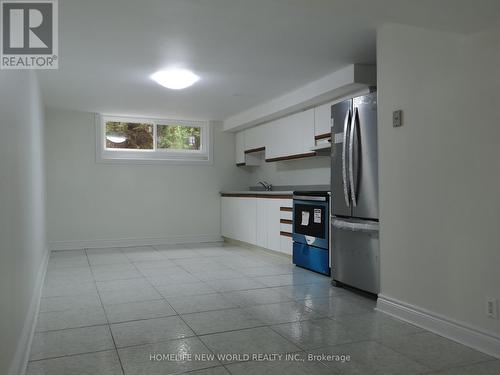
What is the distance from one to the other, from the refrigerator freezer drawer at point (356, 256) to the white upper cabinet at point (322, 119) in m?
1.39

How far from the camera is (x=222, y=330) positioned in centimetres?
280

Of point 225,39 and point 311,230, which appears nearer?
point 225,39

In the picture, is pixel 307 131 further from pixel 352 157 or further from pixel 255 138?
pixel 352 157

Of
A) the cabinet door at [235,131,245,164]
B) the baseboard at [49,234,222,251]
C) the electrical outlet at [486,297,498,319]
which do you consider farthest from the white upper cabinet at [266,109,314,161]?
the electrical outlet at [486,297,498,319]

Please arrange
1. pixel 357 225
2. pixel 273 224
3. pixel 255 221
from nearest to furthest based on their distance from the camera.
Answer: pixel 357 225 → pixel 273 224 → pixel 255 221

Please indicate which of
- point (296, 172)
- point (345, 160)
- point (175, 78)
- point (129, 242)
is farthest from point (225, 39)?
point (129, 242)

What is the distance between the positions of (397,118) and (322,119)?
1961 millimetres

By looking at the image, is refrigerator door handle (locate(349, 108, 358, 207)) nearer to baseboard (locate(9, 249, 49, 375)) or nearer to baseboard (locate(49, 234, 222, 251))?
baseboard (locate(9, 249, 49, 375))

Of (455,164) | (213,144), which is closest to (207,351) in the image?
(455,164)

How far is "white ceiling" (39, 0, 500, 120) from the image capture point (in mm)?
2262

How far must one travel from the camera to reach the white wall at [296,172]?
18.8ft

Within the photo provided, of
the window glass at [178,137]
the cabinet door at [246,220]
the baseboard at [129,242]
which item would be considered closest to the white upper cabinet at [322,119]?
the cabinet door at [246,220]

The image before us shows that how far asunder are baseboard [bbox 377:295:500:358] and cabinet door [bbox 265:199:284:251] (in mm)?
2441

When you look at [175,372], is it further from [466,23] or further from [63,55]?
[63,55]
